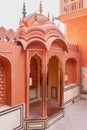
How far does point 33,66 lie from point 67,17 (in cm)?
312

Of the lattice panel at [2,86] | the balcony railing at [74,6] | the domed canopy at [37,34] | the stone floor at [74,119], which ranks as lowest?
the stone floor at [74,119]

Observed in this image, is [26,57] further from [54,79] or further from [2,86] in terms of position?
[54,79]

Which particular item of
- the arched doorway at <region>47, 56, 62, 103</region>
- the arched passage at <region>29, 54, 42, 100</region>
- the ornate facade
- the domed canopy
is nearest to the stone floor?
the ornate facade

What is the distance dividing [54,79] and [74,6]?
376 cm

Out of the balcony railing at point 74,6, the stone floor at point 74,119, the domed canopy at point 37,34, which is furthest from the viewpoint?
the balcony railing at point 74,6

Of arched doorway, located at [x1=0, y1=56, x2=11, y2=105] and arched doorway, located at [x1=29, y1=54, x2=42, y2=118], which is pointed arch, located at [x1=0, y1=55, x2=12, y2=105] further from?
arched doorway, located at [x1=29, y1=54, x2=42, y2=118]

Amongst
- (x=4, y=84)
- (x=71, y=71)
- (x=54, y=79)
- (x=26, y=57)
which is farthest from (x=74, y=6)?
(x=4, y=84)

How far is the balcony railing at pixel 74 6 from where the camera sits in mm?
7830

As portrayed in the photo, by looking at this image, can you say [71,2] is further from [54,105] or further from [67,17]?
[54,105]

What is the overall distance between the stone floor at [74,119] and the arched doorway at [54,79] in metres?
0.83

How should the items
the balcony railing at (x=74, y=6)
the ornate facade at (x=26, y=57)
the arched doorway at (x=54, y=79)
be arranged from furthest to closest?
the balcony railing at (x=74, y=6), the arched doorway at (x=54, y=79), the ornate facade at (x=26, y=57)

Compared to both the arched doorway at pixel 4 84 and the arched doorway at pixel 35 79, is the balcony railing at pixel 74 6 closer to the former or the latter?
the arched doorway at pixel 35 79

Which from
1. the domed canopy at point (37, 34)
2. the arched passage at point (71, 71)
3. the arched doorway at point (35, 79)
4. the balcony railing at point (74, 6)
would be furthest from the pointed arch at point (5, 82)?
the balcony railing at point (74, 6)

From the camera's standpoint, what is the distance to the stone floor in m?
5.55
